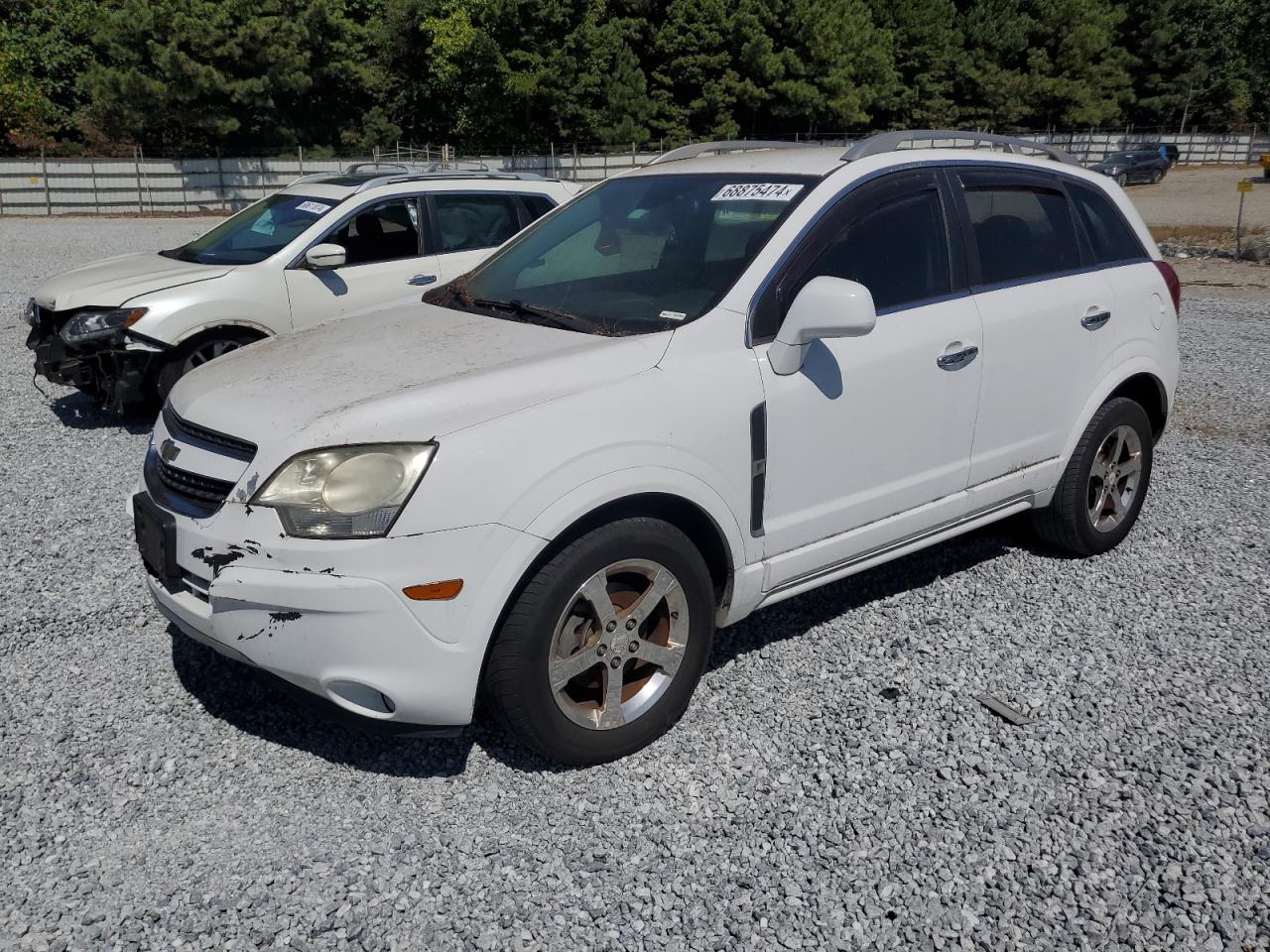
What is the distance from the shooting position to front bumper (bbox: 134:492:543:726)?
9.08ft

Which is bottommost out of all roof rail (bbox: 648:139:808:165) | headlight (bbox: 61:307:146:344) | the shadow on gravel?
the shadow on gravel

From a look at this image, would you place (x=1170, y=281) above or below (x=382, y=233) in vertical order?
below

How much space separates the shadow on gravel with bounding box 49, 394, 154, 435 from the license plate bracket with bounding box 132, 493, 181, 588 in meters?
4.13

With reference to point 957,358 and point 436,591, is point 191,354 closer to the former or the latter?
point 436,591

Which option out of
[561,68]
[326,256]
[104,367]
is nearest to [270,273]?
[326,256]

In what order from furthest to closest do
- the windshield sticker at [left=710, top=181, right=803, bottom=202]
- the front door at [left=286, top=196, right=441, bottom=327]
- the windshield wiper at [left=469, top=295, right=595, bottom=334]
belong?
the front door at [left=286, top=196, right=441, bottom=327]
the windshield sticker at [left=710, top=181, right=803, bottom=202]
the windshield wiper at [left=469, top=295, right=595, bottom=334]

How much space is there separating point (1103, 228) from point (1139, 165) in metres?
42.4

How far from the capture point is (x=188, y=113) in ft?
126

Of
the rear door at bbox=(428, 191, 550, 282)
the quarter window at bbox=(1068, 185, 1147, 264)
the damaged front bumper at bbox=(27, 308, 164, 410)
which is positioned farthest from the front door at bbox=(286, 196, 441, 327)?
the quarter window at bbox=(1068, 185, 1147, 264)

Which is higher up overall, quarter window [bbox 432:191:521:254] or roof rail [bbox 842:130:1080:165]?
roof rail [bbox 842:130:1080:165]

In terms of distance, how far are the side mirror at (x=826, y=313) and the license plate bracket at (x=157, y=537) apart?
191 cm

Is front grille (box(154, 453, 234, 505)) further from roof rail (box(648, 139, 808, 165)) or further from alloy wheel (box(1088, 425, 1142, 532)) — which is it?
alloy wheel (box(1088, 425, 1142, 532))

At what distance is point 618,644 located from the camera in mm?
3172

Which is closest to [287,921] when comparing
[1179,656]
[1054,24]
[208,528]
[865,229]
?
[208,528]
